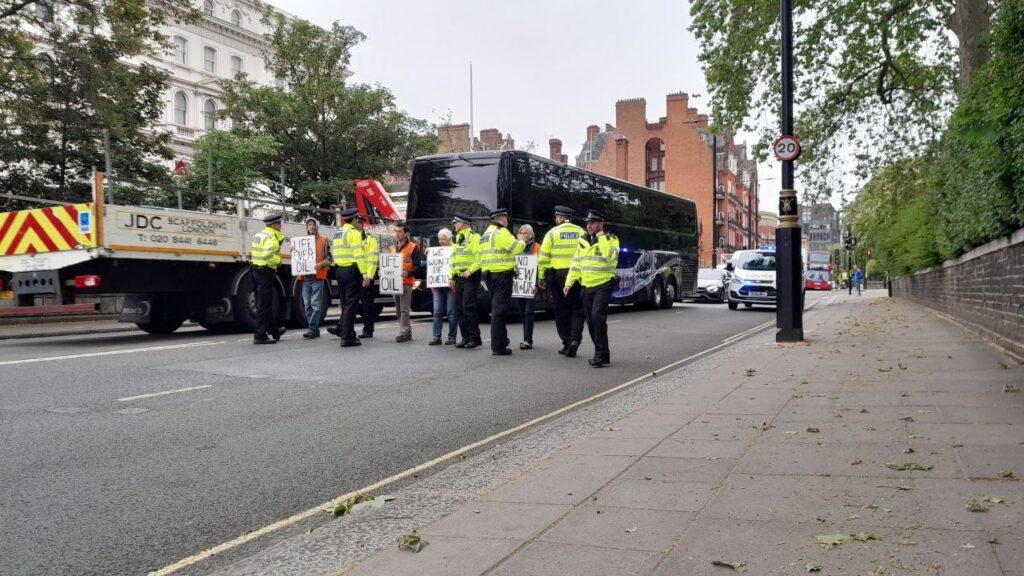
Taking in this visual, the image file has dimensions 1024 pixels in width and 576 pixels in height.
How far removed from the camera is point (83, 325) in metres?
19.3

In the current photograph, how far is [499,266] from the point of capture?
37.6 feet

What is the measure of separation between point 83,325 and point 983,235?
18354mm

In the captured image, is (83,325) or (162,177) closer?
(83,325)

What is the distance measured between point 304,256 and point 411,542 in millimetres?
10640

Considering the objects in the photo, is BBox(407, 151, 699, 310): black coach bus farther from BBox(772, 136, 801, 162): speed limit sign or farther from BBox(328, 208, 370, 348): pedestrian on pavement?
BBox(772, 136, 801, 162): speed limit sign

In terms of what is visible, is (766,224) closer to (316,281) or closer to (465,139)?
(465,139)

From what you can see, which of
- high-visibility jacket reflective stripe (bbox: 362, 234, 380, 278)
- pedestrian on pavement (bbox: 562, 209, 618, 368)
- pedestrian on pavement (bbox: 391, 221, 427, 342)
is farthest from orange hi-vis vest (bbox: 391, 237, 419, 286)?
pedestrian on pavement (bbox: 562, 209, 618, 368)

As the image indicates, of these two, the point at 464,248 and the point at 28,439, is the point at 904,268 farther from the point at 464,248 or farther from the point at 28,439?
the point at 28,439

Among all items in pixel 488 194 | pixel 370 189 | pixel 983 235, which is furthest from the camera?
pixel 370 189

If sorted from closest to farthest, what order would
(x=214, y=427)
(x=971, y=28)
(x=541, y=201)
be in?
(x=214, y=427)
(x=971, y=28)
(x=541, y=201)

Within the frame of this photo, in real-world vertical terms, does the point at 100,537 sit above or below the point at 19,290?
below

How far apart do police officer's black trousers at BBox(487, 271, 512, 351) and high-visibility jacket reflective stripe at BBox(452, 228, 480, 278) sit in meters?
0.55

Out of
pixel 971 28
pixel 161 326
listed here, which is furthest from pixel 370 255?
pixel 971 28

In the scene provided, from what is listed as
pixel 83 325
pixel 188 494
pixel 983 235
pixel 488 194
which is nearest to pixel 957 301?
pixel 983 235
